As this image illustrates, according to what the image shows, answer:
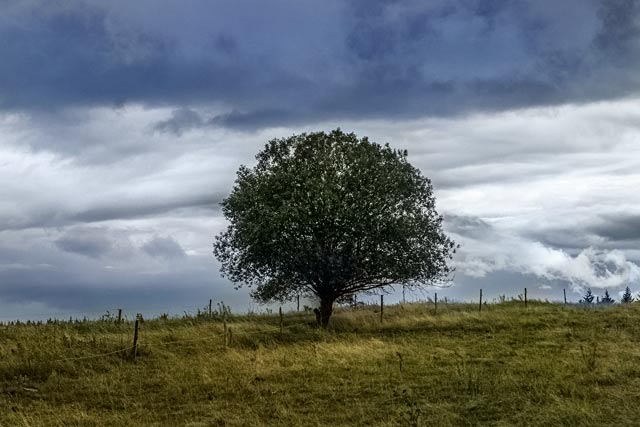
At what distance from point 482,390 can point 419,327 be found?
1881 centimetres

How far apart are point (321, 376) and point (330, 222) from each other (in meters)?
14.8

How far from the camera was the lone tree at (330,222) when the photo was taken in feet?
119

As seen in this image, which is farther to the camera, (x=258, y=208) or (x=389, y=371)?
(x=258, y=208)

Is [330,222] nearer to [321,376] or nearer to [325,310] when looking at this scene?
[325,310]

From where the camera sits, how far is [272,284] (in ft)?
125

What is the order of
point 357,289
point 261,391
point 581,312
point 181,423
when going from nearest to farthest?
point 181,423, point 261,391, point 357,289, point 581,312

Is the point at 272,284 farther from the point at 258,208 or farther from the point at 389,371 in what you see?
the point at 389,371

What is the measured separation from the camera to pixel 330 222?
3641 cm

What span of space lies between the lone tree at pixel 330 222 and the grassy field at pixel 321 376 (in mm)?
3263

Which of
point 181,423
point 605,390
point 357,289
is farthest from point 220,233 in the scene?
point 605,390

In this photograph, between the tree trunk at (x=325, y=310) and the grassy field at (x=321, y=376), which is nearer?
the grassy field at (x=321, y=376)

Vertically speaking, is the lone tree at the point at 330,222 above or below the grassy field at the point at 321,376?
above

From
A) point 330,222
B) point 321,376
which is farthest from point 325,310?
point 321,376

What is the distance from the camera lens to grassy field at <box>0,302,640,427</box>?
17047 mm
